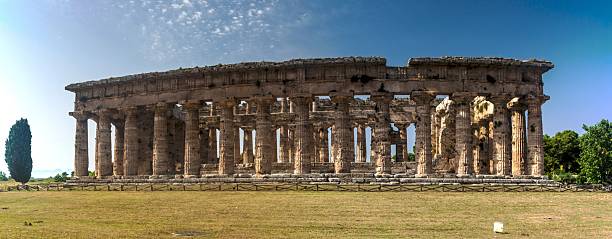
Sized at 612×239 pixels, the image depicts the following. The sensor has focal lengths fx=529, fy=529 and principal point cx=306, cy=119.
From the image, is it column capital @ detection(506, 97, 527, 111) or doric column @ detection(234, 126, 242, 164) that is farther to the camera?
doric column @ detection(234, 126, 242, 164)

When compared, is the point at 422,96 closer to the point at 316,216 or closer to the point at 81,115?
the point at 316,216

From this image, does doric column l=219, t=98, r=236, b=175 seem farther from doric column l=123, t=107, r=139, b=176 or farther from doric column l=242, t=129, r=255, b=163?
doric column l=242, t=129, r=255, b=163

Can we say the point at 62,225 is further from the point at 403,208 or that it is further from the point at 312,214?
the point at 403,208

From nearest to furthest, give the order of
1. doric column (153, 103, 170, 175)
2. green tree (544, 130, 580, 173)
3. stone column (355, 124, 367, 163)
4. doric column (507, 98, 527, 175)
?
doric column (507, 98, 527, 175)
doric column (153, 103, 170, 175)
stone column (355, 124, 367, 163)
green tree (544, 130, 580, 173)

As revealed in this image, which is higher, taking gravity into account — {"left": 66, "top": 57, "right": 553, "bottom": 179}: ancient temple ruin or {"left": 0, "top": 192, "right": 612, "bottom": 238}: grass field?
{"left": 66, "top": 57, "right": 553, "bottom": 179}: ancient temple ruin

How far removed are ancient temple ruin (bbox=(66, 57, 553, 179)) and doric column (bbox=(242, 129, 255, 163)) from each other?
8739mm

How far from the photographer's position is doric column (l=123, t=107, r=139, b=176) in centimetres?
5534

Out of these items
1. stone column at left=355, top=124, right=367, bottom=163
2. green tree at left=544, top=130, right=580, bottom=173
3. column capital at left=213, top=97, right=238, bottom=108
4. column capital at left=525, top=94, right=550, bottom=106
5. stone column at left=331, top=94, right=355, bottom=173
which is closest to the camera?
stone column at left=331, top=94, right=355, bottom=173

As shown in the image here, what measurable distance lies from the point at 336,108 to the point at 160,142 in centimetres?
1850

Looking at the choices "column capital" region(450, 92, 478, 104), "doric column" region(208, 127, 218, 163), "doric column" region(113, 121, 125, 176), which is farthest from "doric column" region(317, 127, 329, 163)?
"column capital" region(450, 92, 478, 104)

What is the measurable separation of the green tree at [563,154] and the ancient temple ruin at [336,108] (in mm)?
26909

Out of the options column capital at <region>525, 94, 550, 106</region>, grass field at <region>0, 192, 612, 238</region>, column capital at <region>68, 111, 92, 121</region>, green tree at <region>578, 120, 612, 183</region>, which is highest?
column capital at <region>525, 94, 550, 106</region>

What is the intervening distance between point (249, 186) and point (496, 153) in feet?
75.8

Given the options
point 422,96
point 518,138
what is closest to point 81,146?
point 422,96
